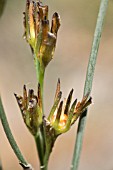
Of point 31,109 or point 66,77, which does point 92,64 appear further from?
point 66,77

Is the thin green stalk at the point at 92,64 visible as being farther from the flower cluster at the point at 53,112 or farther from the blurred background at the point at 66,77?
the blurred background at the point at 66,77

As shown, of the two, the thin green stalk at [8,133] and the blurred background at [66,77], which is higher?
the thin green stalk at [8,133]

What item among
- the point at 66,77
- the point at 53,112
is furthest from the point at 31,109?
the point at 66,77

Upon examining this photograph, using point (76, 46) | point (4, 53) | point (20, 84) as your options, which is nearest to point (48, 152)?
point (20, 84)

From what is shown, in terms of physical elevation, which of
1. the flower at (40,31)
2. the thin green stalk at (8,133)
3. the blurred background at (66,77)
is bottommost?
the blurred background at (66,77)

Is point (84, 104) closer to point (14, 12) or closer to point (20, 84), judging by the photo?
point (20, 84)

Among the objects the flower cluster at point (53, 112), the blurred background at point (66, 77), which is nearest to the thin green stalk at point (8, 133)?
the flower cluster at point (53, 112)

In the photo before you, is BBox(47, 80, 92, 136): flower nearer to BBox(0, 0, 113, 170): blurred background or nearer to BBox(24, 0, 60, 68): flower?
BBox(24, 0, 60, 68): flower
